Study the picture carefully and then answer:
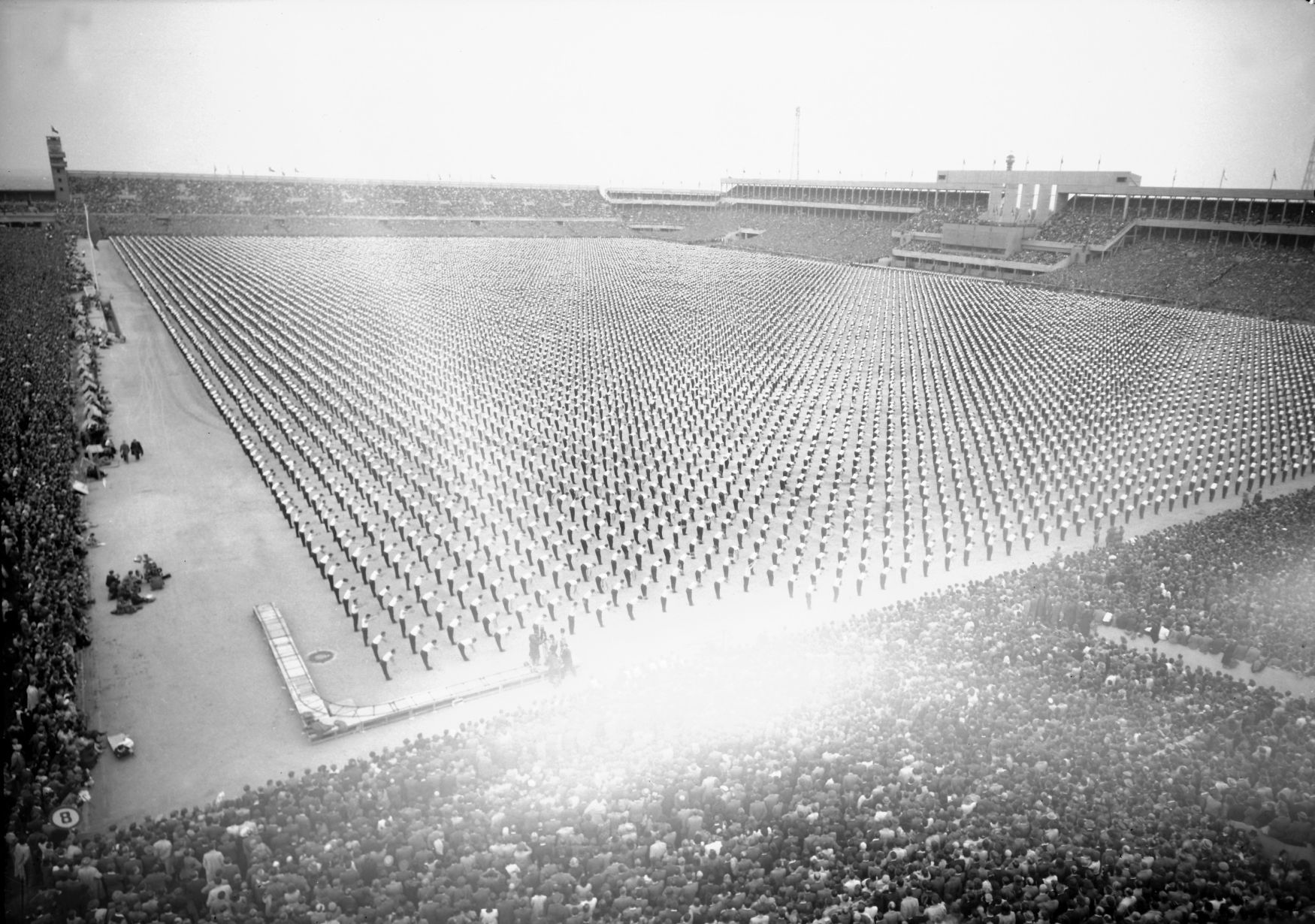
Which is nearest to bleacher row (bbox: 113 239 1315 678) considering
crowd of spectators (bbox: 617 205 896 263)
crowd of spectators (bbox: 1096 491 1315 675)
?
crowd of spectators (bbox: 1096 491 1315 675)

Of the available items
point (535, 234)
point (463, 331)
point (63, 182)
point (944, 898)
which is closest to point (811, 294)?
point (463, 331)

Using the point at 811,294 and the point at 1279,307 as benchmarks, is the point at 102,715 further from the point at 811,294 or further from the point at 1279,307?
the point at 1279,307

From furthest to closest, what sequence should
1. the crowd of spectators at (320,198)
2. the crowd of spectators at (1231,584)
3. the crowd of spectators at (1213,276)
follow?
the crowd of spectators at (320,198)
the crowd of spectators at (1213,276)
the crowd of spectators at (1231,584)

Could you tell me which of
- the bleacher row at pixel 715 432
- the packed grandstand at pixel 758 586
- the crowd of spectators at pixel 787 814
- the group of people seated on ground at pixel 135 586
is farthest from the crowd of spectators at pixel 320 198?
the crowd of spectators at pixel 787 814

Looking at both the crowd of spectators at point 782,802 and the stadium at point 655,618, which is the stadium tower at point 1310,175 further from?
the crowd of spectators at point 782,802

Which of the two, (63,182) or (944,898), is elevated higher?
(63,182)

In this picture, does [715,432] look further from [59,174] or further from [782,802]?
[59,174]
